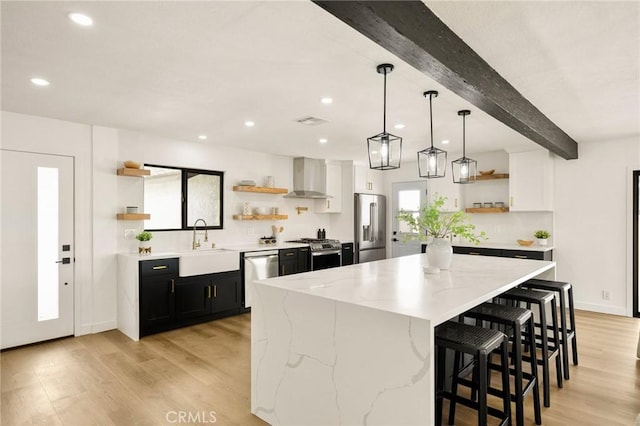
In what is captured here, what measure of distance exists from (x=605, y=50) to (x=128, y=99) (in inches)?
146

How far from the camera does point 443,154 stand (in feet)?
10.8

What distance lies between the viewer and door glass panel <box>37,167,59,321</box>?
4016mm

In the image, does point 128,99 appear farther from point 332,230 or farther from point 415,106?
point 332,230

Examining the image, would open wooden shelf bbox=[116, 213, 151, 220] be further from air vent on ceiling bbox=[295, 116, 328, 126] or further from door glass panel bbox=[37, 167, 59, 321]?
air vent on ceiling bbox=[295, 116, 328, 126]

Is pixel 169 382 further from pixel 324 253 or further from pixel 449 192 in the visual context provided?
pixel 449 192

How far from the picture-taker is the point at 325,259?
6312 mm

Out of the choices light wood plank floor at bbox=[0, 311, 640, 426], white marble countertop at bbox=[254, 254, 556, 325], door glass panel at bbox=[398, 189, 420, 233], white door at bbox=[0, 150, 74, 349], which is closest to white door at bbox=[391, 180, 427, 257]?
door glass panel at bbox=[398, 189, 420, 233]

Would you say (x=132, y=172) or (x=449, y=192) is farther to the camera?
(x=449, y=192)

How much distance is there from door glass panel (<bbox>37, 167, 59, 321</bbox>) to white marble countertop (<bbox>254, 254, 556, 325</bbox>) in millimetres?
3012

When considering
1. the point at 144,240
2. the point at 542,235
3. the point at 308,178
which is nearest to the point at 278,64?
the point at 144,240

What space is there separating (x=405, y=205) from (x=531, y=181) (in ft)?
7.84

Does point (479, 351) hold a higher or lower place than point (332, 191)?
lower

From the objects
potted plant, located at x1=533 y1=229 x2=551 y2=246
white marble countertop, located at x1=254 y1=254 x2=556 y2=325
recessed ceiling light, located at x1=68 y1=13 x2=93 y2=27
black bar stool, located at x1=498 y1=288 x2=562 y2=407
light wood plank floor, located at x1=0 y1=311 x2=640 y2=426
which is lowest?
light wood plank floor, located at x1=0 y1=311 x2=640 y2=426

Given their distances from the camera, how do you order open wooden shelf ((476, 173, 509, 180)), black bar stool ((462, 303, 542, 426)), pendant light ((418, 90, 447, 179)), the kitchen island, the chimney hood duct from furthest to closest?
1. the chimney hood duct
2. open wooden shelf ((476, 173, 509, 180))
3. pendant light ((418, 90, 447, 179))
4. black bar stool ((462, 303, 542, 426))
5. the kitchen island
